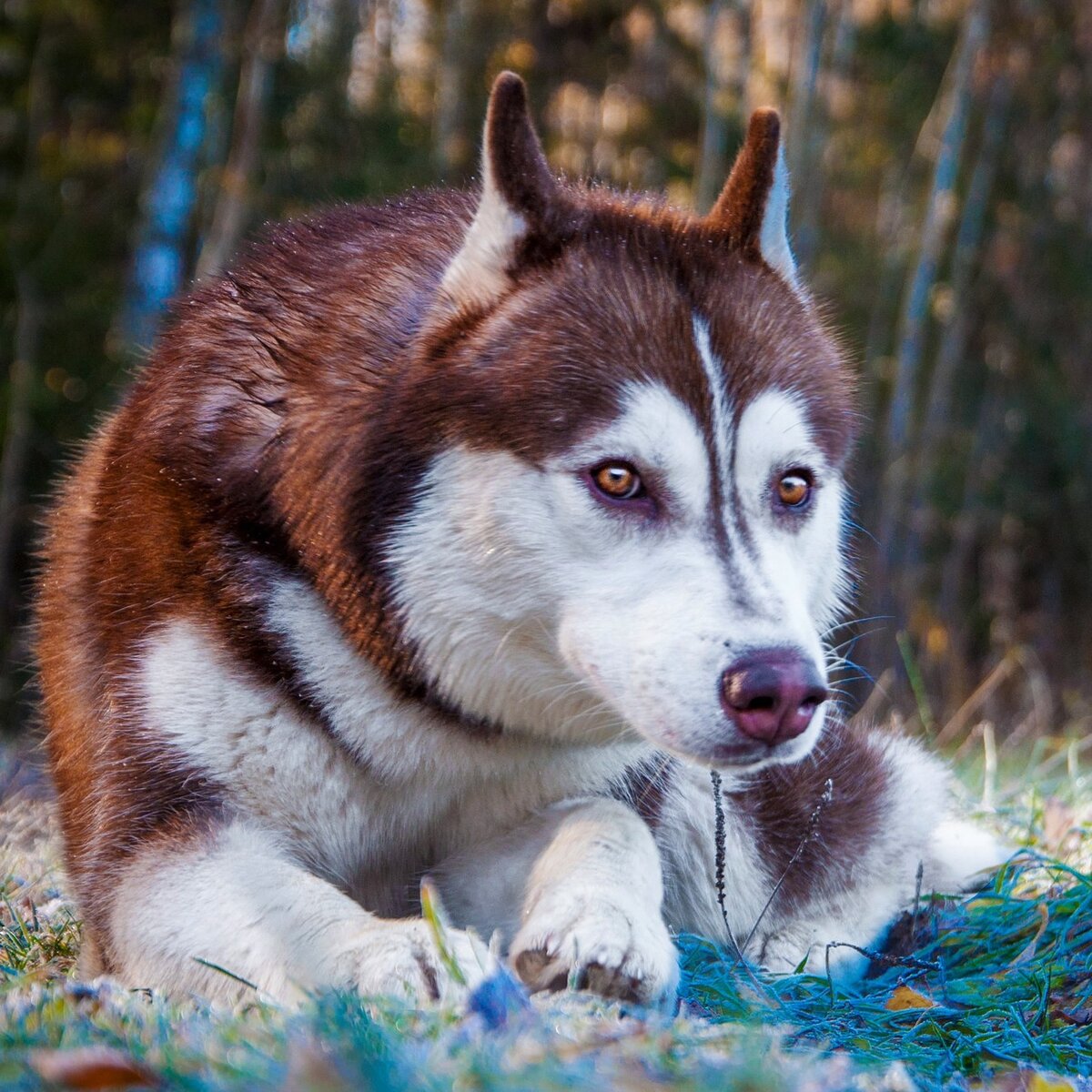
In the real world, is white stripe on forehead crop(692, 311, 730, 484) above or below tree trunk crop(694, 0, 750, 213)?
below

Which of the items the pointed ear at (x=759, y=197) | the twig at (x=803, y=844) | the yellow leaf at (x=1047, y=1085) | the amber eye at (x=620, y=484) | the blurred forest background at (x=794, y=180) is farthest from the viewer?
the blurred forest background at (x=794, y=180)

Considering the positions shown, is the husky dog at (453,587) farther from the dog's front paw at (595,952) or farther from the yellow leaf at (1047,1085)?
the yellow leaf at (1047,1085)

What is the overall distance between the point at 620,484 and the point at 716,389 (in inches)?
11.6

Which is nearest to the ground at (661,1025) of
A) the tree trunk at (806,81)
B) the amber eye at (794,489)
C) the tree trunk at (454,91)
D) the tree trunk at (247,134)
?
the amber eye at (794,489)

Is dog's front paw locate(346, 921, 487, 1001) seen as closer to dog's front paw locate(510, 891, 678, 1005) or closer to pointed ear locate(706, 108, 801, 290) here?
dog's front paw locate(510, 891, 678, 1005)

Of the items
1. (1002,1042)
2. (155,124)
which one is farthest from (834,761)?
(155,124)

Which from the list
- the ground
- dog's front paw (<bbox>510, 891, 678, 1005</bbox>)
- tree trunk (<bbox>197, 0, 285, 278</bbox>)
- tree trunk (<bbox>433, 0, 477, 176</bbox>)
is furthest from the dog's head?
tree trunk (<bbox>433, 0, 477, 176</bbox>)

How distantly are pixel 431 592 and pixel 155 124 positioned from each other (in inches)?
441

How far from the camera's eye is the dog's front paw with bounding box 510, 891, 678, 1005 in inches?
96.3

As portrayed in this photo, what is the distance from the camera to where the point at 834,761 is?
3.73 meters

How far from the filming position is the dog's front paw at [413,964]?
7.49ft

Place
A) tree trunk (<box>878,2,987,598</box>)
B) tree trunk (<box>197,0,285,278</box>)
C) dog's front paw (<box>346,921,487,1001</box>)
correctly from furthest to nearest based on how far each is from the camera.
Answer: tree trunk (<box>878,2,987,598</box>), tree trunk (<box>197,0,285,278</box>), dog's front paw (<box>346,921,487,1001</box>)

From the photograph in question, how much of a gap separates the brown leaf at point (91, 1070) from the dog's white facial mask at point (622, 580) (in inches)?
44.7

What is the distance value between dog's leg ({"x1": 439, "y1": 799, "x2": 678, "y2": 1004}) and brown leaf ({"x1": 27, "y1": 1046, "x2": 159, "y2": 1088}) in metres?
0.96
